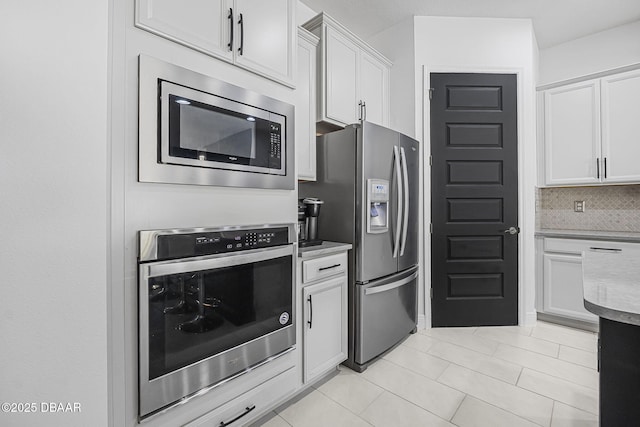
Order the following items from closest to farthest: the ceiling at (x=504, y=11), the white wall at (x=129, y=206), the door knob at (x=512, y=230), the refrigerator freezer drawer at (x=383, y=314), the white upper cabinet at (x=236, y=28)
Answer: the white wall at (x=129, y=206)
the white upper cabinet at (x=236, y=28)
the refrigerator freezer drawer at (x=383, y=314)
the ceiling at (x=504, y=11)
the door knob at (x=512, y=230)

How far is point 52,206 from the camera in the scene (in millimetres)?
802

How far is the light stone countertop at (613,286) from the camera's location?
2.43 feet

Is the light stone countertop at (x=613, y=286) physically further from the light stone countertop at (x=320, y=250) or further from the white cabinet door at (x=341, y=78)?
the white cabinet door at (x=341, y=78)

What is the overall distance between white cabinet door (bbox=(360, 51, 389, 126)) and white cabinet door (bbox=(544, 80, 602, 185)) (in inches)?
66.6

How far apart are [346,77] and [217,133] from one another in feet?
5.15

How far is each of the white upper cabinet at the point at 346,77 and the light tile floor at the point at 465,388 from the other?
75.5 inches

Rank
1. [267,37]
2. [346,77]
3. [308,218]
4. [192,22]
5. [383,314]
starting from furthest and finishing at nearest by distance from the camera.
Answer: [346,77], [383,314], [308,218], [267,37], [192,22]

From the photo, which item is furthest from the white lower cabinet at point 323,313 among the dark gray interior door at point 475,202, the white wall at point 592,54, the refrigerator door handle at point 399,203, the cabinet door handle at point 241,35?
the white wall at point 592,54

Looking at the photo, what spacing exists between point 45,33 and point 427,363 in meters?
2.59

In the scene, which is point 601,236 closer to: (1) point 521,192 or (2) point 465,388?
(1) point 521,192

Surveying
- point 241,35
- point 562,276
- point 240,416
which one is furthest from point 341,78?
point 562,276

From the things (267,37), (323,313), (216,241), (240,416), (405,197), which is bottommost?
(240,416)

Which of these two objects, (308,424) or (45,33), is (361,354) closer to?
(308,424)

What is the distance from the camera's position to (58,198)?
0.81 m
